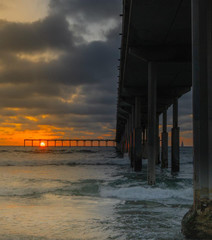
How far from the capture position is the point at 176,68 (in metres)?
19.1

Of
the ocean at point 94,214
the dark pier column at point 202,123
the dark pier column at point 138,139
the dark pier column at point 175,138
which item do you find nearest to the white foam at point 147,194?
the ocean at point 94,214

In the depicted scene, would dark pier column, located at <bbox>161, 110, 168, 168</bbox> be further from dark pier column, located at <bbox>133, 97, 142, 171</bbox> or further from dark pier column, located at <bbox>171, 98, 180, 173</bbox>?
dark pier column, located at <bbox>133, 97, 142, 171</bbox>

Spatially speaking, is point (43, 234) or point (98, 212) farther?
point (98, 212)

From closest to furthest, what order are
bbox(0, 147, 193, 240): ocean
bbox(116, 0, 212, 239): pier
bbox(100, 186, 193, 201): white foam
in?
bbox(116, 0, 212, 239): pier < bbox(0, 147, 193, 240): ocean < bbox(100, 186, 193, 201): white foam

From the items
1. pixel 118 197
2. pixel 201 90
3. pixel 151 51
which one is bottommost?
pixel 118 197

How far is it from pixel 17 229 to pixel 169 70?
48.2ft

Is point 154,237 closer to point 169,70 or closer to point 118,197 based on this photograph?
point 118,197

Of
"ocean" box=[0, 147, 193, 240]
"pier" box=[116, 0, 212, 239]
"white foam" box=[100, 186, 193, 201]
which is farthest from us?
"white foam" box=[100, 186, 193, 201]

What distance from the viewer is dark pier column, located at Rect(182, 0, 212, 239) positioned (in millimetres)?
6073

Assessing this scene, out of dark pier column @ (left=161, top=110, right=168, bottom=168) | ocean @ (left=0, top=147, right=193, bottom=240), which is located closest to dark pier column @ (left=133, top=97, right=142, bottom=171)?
dark pier column @ (left=161, top=110, right=168, bottom=168)

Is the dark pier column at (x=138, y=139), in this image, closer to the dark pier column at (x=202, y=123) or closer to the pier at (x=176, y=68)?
the pier at (x=176, y=68)

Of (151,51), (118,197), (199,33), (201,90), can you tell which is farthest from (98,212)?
(151,51)

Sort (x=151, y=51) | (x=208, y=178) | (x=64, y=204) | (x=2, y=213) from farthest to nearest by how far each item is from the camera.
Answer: (x=151, y=51)
(x=64, y=204)
(x=2, y=213)
(x=208, y=178)

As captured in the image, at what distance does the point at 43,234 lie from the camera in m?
6.56
